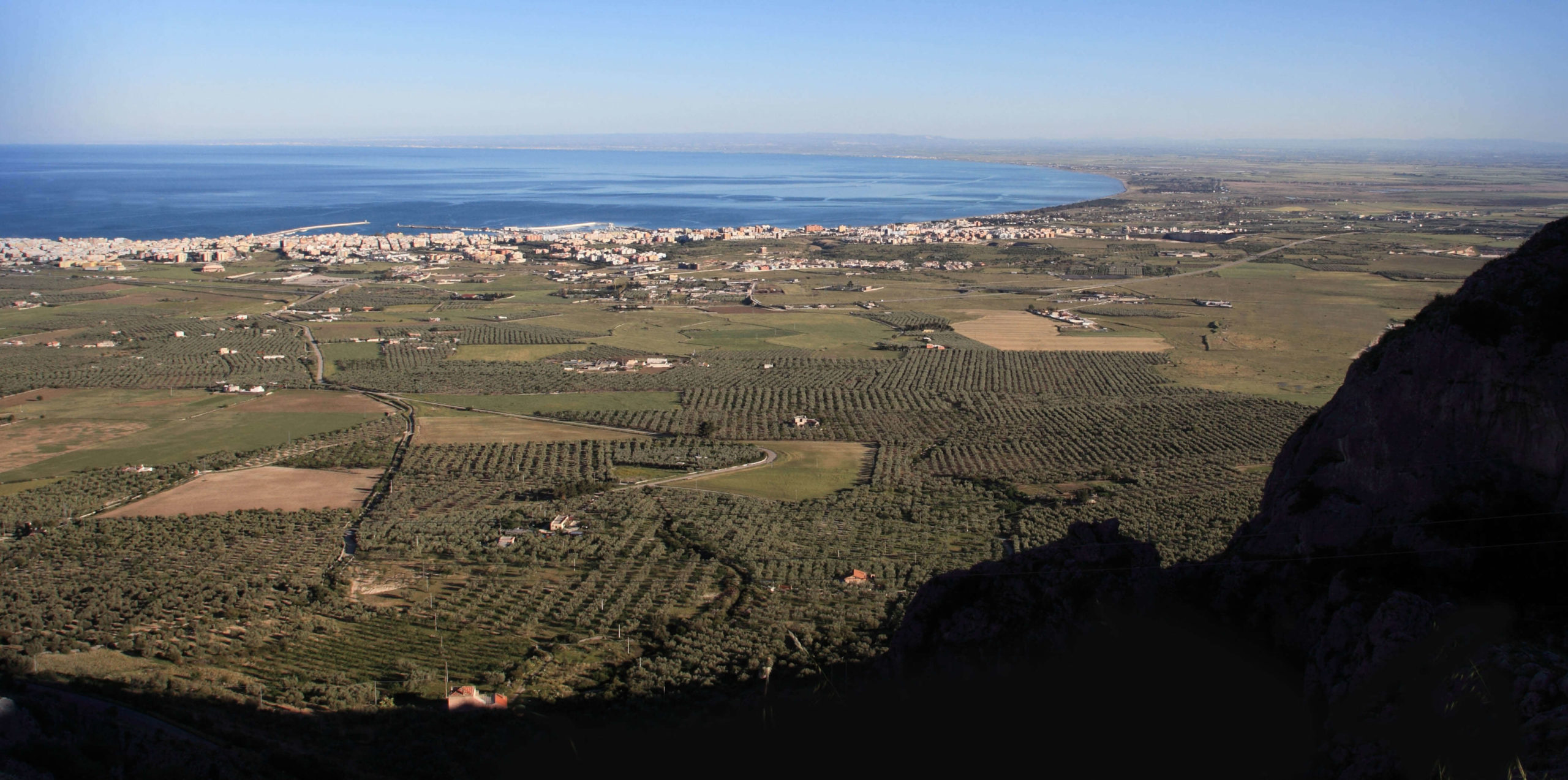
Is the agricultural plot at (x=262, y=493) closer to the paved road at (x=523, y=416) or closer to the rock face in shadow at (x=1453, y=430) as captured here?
the paved road at (x=523, y=416)

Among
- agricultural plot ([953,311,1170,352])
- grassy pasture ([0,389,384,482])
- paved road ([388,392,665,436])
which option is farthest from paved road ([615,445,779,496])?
agricultural plot ([953,311,1170,352])

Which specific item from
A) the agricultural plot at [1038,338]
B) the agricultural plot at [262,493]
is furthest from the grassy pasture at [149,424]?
the agricultural plot at [1038,338]

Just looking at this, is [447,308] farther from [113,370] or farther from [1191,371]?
[1191,371]

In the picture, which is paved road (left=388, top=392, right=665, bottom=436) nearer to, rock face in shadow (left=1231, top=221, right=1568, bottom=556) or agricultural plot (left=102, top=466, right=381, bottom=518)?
agricultural plot (left=102, top=466, right=381, bottom=518)

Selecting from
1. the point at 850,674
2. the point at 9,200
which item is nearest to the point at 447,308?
the point at 850,674

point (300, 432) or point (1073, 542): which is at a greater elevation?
point (1073, 542)

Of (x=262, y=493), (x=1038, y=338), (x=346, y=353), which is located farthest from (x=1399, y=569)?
(x=346, y=353)

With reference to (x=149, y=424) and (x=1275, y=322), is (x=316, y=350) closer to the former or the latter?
(x=149, y=424)
